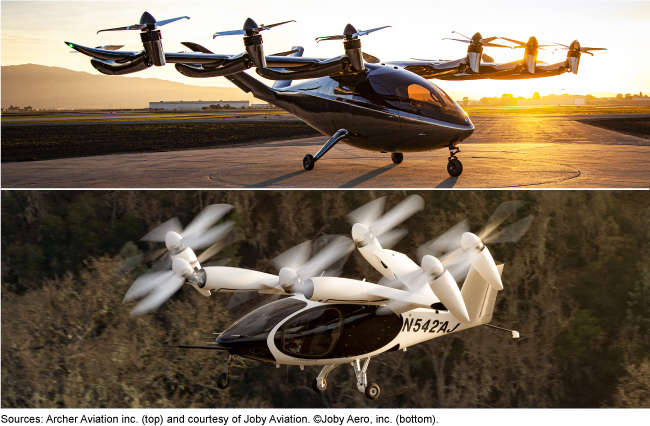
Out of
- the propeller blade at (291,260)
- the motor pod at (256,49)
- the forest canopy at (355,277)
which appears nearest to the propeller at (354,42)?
the motor pod at (256,49)

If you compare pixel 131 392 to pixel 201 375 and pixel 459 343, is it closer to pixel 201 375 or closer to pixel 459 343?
pixel 201 375

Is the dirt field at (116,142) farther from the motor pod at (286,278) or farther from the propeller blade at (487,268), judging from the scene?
the propeller blade at (487,268)

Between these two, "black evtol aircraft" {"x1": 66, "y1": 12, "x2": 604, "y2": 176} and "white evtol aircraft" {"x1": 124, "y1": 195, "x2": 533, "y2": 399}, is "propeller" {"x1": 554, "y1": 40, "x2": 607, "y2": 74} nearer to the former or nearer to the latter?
"black evtol aircraft" {"x1": 66, "y1": 12, "x2": 604, "y2": 176}

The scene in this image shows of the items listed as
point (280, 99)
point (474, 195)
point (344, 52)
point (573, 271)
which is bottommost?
point (573, 271)

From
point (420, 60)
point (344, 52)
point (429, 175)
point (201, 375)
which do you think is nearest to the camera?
point (344, 52)

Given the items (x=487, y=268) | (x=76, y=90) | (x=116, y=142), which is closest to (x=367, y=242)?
(x=487, y=268)

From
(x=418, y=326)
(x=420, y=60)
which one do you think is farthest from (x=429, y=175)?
(x=418, y=326)
